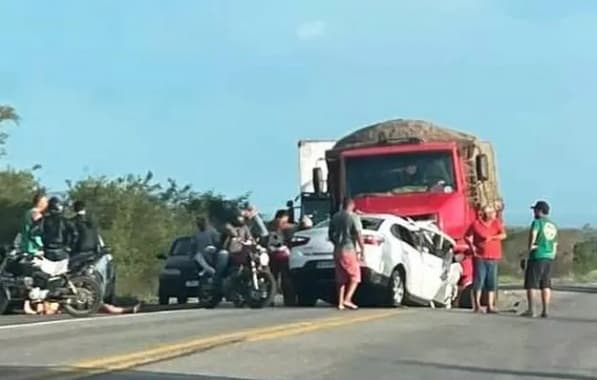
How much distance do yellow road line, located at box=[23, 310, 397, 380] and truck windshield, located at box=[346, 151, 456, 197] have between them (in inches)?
287

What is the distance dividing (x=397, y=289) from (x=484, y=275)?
166cm

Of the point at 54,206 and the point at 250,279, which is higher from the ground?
the point at 54,206

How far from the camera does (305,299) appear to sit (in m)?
25.5

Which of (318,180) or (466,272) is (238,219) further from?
(318,180)

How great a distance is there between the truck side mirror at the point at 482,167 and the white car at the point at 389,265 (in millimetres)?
2112

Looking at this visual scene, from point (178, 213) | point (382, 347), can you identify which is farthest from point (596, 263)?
point (382, 347)

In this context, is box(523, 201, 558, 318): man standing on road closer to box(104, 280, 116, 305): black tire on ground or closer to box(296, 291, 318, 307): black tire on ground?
box(296, 291, 318, 307): black tire on ground

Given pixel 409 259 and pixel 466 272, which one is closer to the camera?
pixel 409 259

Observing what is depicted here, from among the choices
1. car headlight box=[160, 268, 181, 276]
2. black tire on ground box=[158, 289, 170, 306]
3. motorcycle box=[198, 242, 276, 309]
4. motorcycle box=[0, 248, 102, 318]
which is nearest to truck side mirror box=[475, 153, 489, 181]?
motorcycle box=[198, 242, 276, 309]

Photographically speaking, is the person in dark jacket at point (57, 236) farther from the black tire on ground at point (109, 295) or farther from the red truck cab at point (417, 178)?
the red truck cab at point (417, 178)

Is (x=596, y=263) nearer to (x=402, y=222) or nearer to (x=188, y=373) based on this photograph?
(x=402, y=222)

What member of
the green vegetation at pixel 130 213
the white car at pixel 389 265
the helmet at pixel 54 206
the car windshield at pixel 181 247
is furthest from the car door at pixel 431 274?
the green vegetation at pixel 130 213

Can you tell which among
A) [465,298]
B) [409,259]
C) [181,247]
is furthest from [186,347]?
[181,247]

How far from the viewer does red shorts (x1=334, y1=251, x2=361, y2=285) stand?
75.0 ft
